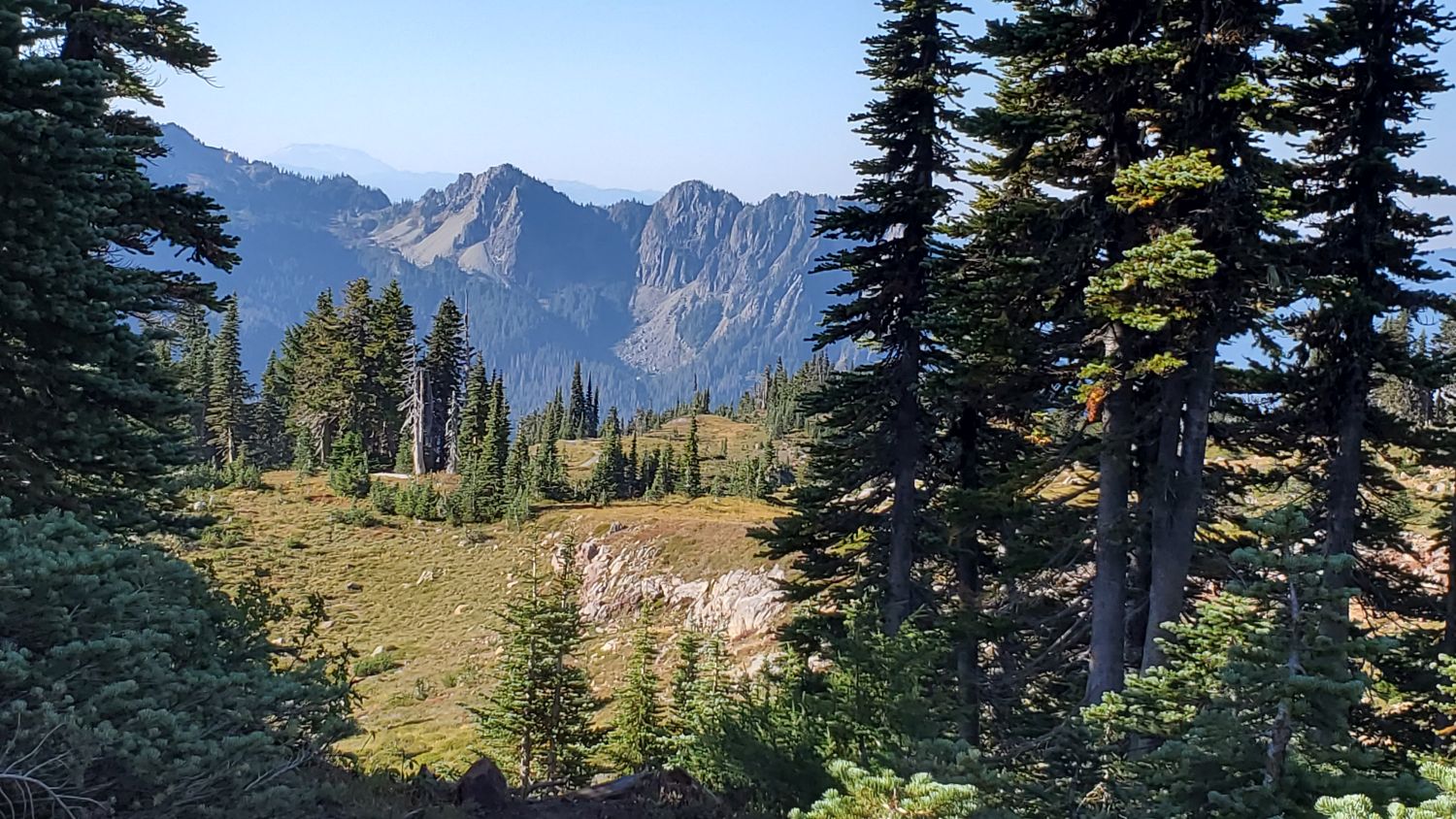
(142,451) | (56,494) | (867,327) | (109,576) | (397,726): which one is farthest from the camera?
(397,726)

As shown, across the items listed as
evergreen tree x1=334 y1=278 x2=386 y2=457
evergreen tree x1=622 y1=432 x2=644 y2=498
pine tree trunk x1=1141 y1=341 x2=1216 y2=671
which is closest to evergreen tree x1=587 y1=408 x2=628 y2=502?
evergreen tree x1=622 y1=432 x2=644 y2=498

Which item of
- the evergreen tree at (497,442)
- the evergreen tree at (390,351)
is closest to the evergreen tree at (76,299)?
the evergreen tree at (497,442)

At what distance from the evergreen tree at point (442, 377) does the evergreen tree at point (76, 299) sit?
47419mm

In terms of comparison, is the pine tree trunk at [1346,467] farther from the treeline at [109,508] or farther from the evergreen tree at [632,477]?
the evergreen tree at [632,477]

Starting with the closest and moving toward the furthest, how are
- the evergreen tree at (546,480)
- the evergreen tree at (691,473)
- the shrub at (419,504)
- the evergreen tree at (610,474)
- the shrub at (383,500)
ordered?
the shrub at (419,504), the shrub at (383,500), the evergreen tree at (546,480), the evergreen tree at (610,474), the evergreen tree at (691,473)

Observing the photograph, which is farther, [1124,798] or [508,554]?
[508,554]

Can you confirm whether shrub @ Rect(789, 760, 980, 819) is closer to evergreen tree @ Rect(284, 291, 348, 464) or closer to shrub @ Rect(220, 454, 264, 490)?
shrub @ Rect(220, 454, 264, 490)

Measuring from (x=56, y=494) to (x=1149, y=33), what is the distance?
1336 centimetres

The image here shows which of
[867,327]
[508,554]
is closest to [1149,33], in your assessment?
[867,327]

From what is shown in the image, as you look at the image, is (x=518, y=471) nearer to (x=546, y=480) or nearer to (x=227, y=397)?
(x=546, y=480)

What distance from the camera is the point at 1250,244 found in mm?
9406

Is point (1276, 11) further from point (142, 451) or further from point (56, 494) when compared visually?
point (56, 494)

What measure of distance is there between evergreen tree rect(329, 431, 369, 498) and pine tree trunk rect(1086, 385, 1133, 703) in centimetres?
4594

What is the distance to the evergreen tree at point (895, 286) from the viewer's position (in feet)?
46.5
